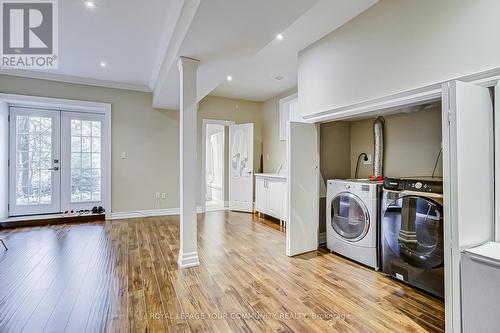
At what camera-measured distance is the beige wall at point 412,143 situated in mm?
2510

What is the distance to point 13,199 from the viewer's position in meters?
4.49

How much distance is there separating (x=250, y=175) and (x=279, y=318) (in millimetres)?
4032

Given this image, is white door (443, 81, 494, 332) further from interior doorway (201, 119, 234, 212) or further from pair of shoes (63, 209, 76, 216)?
pair of shoes (63, 209, 76, 216)

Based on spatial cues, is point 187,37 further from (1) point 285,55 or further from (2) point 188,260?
(2) point 188,260

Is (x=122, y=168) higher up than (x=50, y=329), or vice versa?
(x=122, y=168)

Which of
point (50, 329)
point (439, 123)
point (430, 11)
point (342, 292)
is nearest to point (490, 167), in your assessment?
point (439, 123)

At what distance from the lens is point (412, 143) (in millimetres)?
2691

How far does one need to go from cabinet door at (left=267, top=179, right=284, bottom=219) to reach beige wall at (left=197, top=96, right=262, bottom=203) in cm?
122

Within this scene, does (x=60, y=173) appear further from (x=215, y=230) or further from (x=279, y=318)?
(x=279, y=318)

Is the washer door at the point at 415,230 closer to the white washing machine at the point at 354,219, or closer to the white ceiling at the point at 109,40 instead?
the white washing machine at the point at 354,219

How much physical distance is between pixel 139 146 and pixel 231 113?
88.0 inches

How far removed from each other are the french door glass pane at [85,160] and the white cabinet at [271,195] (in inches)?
134

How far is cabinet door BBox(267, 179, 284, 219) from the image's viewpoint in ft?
14.8

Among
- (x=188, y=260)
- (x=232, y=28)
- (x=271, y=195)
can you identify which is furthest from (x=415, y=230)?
(x=271, y=195)
